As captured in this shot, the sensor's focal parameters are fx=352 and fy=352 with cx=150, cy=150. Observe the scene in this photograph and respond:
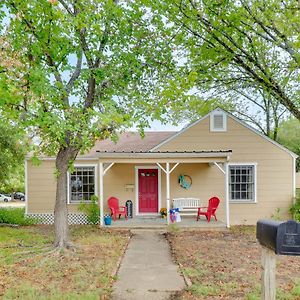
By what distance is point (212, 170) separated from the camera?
15953 millimetres

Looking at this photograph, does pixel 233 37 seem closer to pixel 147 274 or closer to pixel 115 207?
pixel 147 274

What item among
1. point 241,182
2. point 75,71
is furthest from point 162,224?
point 75,71

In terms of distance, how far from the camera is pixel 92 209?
613 inches

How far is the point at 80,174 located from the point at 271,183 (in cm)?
874

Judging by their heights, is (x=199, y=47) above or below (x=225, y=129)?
above

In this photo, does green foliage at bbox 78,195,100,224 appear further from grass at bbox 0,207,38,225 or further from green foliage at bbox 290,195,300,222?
green foliage at bbox 290,195,300,222

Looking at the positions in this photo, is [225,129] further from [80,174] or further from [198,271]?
[198,271]

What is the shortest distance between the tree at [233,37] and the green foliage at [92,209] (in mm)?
6936

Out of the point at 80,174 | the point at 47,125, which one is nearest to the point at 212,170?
the point at 80,174

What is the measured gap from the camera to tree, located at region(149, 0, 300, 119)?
9922 millimetres

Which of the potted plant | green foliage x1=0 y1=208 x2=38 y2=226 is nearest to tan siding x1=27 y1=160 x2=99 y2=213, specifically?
green foliage x1=0 y1=208 x2=38 y2=226

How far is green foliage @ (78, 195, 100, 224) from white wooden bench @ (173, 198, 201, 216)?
346cm

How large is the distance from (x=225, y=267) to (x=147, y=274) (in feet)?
6.28

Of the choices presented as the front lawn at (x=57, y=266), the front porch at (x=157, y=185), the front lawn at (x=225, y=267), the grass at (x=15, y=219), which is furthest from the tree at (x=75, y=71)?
the grass at (x=15, y=219)
